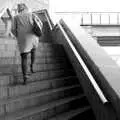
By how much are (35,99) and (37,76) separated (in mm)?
1105

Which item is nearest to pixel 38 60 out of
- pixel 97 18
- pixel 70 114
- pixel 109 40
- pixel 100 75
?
pixel 70 114

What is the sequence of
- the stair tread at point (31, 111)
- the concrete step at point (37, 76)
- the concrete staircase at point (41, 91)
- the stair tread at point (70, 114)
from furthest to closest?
the concrete step at point (37, 76) → the stair tread at point (70, 114) → the concrete staircase at point (41, 91) → the stair tread at point (31, 111)

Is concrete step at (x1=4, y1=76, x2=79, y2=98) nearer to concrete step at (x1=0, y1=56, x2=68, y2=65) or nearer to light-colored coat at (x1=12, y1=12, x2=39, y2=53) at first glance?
light-colored coat at (x1=12, y1=12, x2=39, y2=53)

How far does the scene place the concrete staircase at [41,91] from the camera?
201 inches

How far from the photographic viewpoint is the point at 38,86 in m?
6.10

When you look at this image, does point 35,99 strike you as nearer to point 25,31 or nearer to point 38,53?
point 25,31

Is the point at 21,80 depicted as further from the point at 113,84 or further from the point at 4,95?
the point at 113,84

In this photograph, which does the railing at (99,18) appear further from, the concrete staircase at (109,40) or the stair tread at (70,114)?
the stair tread at (70,114)

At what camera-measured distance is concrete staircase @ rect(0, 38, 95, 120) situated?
5.11 meters

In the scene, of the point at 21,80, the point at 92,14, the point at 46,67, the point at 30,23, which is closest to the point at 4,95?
the point at 21,80

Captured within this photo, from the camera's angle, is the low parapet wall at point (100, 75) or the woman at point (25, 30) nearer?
the low parapet wall at point (100, 75)

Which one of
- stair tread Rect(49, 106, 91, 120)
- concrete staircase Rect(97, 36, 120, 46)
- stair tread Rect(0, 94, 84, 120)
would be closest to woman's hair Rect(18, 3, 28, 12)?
stair tread Rect(0, 94, 84, 120)

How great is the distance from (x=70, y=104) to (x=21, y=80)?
100 cm

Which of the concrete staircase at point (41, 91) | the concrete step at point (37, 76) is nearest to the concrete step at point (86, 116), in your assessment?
the concrete staircase at point (41, 91)
